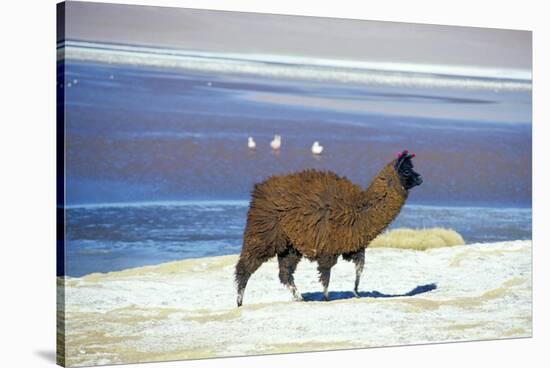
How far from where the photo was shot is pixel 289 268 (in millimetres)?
12281

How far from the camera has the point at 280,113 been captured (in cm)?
1248

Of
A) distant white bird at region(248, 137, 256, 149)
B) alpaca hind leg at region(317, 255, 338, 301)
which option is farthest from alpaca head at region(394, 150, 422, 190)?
distant white bird at region(248, 137, 256, 149)

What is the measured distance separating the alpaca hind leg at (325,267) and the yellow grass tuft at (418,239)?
876 mm

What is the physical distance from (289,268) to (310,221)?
1.97 feet

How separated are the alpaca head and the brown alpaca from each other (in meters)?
0.23

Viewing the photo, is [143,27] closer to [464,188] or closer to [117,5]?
[117,5]

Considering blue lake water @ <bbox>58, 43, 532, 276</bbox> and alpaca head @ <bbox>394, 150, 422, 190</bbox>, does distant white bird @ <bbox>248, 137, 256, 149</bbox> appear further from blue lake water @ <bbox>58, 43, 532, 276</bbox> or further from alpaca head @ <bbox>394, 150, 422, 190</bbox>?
alpaca head @ <bbox>394, 150, 422, 190</bbox>

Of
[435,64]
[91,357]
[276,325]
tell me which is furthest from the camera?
[435,64]

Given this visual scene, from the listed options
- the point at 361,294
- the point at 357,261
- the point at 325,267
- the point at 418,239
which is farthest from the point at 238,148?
the point at 418,239

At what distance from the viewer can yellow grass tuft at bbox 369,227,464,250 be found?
1295 cm

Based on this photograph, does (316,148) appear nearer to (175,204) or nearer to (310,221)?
(310,221)

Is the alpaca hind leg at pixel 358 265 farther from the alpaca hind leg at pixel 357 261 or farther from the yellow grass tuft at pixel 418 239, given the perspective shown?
the yellow grass tuft at pixel 418 239

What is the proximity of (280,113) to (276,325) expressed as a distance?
2.22 metres

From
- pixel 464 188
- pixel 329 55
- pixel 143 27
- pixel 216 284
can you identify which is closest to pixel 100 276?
pixel 216 284
